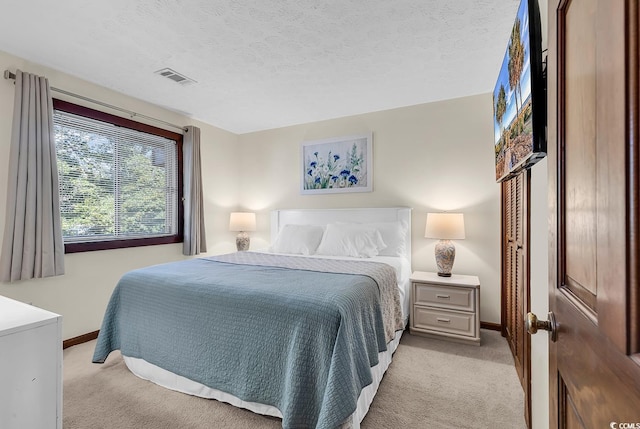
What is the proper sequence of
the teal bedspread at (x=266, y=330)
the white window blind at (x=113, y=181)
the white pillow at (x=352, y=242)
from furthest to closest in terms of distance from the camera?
the white pillow at (x=352, y=242), the white window blind at (x=113, y=181), the teal bedspread at (x=266, y=330)

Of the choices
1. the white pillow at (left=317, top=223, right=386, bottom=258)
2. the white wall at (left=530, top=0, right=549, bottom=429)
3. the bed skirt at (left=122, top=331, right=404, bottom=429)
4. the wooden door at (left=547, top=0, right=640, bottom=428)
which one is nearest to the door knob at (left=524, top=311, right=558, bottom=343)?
the wooden door at (left=547, top=0, right=640, bottom=428)

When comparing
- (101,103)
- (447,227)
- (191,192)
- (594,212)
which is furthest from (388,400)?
(101,103)

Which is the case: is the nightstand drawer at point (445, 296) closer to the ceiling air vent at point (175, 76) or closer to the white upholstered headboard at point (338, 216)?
the white upholstered headboard at point (338, 216)

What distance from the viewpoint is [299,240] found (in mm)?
3461

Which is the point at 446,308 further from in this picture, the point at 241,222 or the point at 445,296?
the point at 241,222

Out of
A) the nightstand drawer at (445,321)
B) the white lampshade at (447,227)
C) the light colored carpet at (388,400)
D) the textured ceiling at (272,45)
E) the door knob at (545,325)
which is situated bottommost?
the light colored carpet at (388,400)

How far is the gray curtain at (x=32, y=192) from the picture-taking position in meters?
2.28

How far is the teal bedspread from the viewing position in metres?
1.42

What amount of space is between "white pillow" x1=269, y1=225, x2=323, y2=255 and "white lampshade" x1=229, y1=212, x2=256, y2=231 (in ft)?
2.62

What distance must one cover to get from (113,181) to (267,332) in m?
2.64

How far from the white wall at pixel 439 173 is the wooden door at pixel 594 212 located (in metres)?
2.54

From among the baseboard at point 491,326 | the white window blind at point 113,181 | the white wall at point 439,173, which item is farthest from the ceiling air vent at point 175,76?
the baseboard at point 491,326

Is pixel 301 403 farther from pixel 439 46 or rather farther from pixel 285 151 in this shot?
pixel 285 151

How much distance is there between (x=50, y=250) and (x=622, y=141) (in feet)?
11.3
